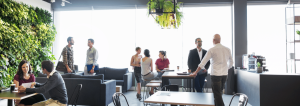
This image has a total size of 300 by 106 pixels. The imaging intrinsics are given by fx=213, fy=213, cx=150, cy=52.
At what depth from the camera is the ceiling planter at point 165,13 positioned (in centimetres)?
361

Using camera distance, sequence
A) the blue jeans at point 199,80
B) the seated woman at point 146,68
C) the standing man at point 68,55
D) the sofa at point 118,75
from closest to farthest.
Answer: the blue jeans at point 199,80 < the standing man at point 68,55 < the seated woman at point 146,68 < the sofa at point 118,75

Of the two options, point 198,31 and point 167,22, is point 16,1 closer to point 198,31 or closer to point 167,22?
point 167,22

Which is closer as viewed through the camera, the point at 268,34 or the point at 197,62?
the point at 197,62

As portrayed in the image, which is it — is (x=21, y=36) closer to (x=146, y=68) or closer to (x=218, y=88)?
(x=146, y=68)

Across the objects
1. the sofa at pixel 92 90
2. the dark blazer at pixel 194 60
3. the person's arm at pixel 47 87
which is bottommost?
the sofa at pixel 92 90

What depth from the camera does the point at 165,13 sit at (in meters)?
3.88

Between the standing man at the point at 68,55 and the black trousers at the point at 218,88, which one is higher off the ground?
the standing man at the point at 68,55

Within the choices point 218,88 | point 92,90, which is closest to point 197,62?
point 218,88

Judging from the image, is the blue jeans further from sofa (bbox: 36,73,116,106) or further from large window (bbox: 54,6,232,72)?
large window (bbox: 54,6,232,72)

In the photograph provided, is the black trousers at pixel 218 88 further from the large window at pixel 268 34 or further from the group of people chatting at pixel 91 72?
the large window at pixel 268 34

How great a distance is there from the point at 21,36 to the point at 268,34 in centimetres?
767

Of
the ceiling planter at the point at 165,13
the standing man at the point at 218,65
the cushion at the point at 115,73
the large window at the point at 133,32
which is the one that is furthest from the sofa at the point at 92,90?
the large window at the point at 133,32

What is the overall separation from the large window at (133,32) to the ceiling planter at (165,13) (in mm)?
3212

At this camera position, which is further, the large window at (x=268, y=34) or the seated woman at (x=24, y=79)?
the large window at (x=268, y=34)
